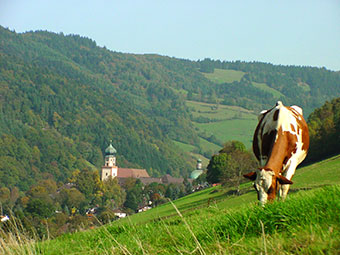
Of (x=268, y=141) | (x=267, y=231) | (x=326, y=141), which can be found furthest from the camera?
(x=326, y=141)

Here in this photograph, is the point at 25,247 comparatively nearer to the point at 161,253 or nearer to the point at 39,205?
the point at 161,253

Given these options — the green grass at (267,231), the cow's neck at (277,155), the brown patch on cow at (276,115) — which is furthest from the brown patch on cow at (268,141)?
the green grass at (267,231)

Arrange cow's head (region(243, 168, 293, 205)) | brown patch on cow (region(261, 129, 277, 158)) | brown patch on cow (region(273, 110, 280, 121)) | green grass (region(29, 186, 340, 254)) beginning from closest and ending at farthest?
green grass (region(29, 186, 340, 254)) → cow's head (region(243, 168, 293, 205)) → brown patch on cow (region(261, 129, 277, 158)) → brown patch on cow (region(273, 110, 280, 121))

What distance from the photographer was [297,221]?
6.06 metres

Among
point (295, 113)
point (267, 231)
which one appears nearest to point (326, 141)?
point (295, 113)

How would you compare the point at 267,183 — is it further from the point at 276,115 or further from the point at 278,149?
the point at 276,115

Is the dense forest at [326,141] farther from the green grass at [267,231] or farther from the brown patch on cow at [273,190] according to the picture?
the green grass at [267,231]

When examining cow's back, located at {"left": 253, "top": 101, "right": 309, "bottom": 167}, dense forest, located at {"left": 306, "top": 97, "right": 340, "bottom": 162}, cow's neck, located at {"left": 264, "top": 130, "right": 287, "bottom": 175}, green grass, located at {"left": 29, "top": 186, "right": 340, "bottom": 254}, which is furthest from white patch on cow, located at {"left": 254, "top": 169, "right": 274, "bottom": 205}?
dense forest, located at {"left": 306, "top": 97, "right": 340, "bottom": 162}

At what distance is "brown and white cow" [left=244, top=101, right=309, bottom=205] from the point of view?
34.2ft

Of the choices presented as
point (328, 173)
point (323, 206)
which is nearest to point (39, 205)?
point (328, 173)

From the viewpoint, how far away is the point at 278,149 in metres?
11.4

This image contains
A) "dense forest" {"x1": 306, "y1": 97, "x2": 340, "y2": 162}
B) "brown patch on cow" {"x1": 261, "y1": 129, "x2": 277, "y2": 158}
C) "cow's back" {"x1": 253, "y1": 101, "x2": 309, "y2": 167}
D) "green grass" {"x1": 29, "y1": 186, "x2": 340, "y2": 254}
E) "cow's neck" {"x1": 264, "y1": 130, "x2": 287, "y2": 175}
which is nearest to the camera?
A: "green grass" {"x1": 29, "y1": 186, "x2": 340, "y2": 254}

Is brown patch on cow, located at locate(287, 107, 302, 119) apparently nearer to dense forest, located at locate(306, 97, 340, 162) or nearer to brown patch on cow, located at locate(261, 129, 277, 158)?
brown patch on cow, located at locate(261, 129, 277, 158)

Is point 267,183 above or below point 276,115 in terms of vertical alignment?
below
